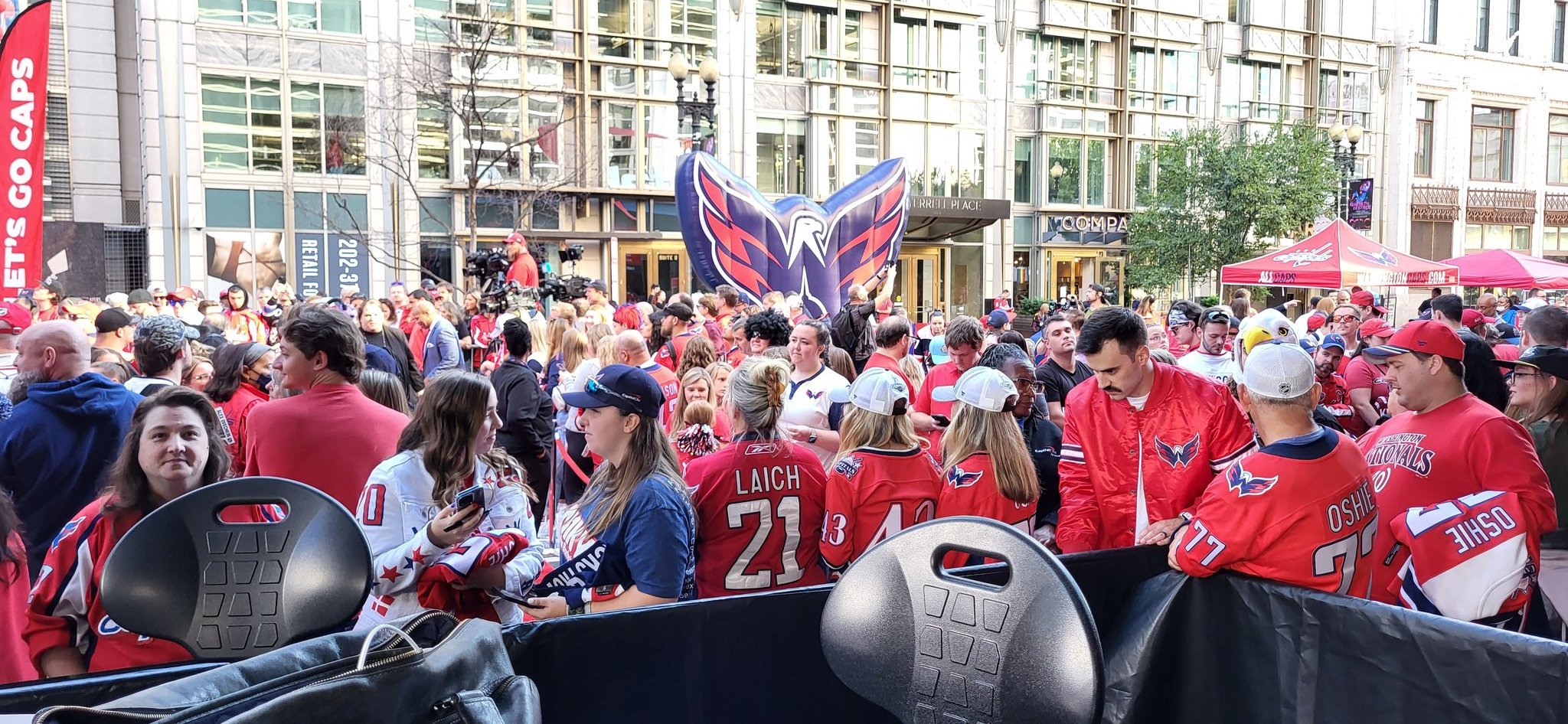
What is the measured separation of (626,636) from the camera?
8.93ft

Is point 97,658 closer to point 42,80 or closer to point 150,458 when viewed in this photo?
point 150,458

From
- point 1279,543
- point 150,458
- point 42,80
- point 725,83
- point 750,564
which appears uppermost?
point 725,83

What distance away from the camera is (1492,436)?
3.88 meters

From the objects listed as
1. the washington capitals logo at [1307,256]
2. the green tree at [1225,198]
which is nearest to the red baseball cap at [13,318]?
the washington capitals logo at [1307,256]

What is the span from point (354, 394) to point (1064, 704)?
11.8ft

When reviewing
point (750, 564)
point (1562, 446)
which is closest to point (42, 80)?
point (750, 564)

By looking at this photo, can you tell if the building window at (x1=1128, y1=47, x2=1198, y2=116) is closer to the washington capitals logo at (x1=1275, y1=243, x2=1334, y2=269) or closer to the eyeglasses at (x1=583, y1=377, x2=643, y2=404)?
the washington capitals logo at (x1=1275, y1=243, x2=1334, y2=269)

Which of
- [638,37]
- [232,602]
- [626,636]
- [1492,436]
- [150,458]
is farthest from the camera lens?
[638,37]

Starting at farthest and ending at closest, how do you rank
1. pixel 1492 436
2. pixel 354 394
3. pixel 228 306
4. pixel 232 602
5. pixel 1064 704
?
pixel 228 306 < pixel 354 394 < pixel 1492 436 < pixel 232 602 < pixel 1064 704

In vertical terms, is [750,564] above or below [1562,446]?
below

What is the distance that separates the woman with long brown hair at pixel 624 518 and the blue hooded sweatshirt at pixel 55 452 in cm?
220

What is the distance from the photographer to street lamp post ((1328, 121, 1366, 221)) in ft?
73.0

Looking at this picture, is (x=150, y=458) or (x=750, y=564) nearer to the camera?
(x=150, y=458)

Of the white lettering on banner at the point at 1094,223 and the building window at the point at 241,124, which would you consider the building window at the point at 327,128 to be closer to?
the building window at the point at 241,124
